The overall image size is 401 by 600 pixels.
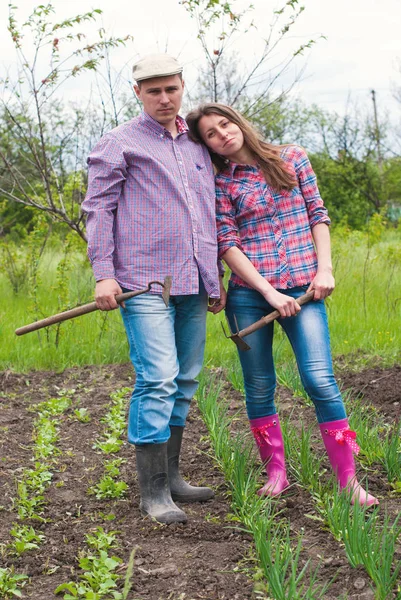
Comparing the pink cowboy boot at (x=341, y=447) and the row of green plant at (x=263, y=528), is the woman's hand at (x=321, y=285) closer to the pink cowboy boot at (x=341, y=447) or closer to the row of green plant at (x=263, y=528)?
the pink cowboy boot at (x=341, y=447)

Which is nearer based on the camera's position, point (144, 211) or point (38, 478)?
point (144, 211)

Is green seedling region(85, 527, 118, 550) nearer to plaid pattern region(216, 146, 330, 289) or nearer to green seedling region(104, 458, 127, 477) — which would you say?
green seedling region(104, 458, 127, 477)

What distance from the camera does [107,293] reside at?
3039mm

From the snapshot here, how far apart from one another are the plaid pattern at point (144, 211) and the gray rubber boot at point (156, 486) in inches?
25.6

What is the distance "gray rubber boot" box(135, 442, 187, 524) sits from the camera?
3.17 metres

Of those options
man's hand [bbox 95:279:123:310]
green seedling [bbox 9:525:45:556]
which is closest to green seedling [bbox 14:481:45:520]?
green seedling [bbox 9:525:45:556]

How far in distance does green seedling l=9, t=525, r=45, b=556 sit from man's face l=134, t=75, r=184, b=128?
168 centimetres

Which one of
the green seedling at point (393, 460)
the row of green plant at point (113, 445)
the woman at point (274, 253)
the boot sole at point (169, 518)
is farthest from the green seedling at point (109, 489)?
the green seedling at point (393, 460)

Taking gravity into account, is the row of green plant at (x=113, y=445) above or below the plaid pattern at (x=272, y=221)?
below

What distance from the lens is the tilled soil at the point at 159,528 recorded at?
2.62 metres

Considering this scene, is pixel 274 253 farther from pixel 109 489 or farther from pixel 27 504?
pixel 27 504

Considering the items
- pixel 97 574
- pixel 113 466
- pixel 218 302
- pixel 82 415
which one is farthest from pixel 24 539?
pixel 82 415

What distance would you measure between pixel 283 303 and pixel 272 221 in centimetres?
37

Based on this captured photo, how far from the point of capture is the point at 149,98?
3160mm
